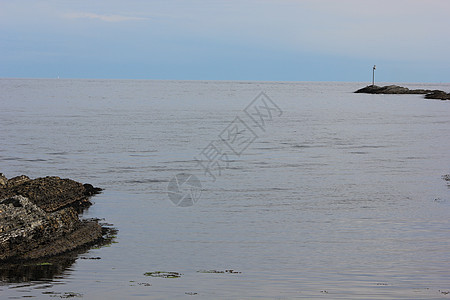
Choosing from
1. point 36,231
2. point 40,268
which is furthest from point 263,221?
point 40,268

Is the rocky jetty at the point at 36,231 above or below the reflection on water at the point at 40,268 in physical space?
above

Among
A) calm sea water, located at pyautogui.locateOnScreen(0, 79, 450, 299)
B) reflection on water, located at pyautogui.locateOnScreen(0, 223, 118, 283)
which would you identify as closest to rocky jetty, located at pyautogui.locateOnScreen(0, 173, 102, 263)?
reflection on water, located at pyautogui.locateOnScreen(0, 223, 118, 283)

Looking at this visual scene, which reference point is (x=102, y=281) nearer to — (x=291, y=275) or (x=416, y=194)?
(x=291, y=275)

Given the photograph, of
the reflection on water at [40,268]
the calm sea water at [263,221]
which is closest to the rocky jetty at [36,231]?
the reflection on water at [40,268]

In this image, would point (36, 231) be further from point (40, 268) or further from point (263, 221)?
point (263, 221)

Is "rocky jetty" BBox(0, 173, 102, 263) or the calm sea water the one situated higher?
"rocky jetty" BBox(0, 173, 102, 263)

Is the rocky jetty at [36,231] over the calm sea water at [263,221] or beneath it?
over

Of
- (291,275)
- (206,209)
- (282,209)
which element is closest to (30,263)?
(291,275)

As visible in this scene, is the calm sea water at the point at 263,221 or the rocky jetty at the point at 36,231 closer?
the calm sea water at the point at 263,221

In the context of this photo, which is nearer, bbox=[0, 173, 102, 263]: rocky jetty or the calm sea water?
the calm sea water

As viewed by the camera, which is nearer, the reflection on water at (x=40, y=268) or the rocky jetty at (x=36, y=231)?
the reflection on water at (x=40, y=268)

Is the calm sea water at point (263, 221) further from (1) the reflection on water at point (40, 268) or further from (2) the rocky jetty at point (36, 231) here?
(2) the rocky jetty at point (36, 231)

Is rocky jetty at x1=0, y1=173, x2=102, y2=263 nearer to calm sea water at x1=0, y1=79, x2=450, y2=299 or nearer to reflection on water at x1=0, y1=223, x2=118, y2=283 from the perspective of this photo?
reflection on water at x1=0, y1=223, x2=118, y2=283

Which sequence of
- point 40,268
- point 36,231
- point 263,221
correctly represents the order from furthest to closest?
point 263,221 → point 36,231 → point 40,268
